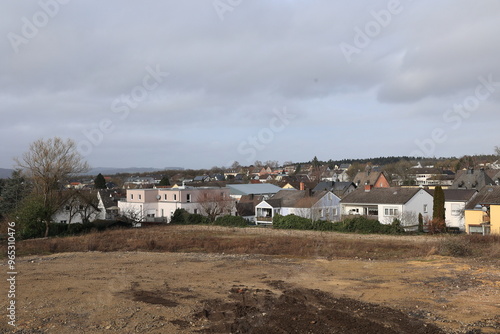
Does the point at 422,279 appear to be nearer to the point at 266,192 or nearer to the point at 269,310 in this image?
the point at 269,310

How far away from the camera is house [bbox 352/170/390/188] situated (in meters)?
64.3

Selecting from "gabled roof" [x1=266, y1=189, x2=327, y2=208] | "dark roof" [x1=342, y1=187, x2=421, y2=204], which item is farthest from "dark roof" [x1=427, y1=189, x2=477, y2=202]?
"gabled roof" [x1=266, y1=189, x2=327, y2=208]

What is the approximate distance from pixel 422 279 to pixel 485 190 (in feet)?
73.5

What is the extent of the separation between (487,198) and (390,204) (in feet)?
26.8

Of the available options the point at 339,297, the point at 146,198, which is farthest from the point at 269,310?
the point at 146,198

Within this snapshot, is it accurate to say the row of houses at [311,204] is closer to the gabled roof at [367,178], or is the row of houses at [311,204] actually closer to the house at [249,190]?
the house at [249,190]

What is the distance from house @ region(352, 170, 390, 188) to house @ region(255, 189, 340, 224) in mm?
18998

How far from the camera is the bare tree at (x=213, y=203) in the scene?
48.7 meters

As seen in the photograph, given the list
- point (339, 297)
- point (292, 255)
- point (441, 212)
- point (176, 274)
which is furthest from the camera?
point (441, 212)

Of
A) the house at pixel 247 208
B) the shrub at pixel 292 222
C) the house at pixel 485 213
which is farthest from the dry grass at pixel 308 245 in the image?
the house at pixel 247 208

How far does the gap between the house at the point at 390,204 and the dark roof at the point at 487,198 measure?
496 centimetres

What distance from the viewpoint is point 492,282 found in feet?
53.2

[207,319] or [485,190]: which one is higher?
[485,190]

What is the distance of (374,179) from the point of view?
65688 mm
